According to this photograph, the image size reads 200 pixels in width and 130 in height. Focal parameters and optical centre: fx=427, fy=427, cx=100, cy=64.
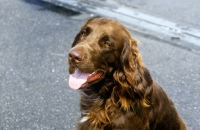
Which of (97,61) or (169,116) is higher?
(97,61)

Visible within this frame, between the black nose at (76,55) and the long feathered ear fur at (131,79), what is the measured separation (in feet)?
1.03

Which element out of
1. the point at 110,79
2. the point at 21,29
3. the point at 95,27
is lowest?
the point at 21,29

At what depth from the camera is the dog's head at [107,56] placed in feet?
9.62

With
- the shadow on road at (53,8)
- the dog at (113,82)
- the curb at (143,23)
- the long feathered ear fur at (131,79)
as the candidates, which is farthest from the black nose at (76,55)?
the shadow on road at (53,8)

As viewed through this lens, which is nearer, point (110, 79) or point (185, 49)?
point (110, 79)

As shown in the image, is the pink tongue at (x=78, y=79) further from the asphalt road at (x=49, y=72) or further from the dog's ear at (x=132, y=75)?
the asphalt road at (x=49, y=72)

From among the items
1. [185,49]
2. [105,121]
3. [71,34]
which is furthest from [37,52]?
[105,121]

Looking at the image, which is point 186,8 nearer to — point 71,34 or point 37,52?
point 71,34

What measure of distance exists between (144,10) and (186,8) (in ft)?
2.17

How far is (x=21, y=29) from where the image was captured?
5.94 meters

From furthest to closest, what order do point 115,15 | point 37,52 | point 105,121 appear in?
point 115,15 < point 37,52 < point 105,121

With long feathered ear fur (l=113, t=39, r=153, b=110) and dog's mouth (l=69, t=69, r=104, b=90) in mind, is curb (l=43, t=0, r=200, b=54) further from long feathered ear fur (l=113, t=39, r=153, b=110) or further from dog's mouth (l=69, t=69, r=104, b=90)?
dog's mouth (l=69, t=69, r=104, b=90)

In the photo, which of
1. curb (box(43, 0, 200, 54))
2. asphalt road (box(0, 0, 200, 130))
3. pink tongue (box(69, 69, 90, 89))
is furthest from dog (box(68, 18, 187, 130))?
curb (box(43, 0, 200, 54))

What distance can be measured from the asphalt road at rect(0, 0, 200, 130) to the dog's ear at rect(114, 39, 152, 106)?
1.22m
